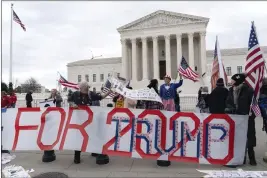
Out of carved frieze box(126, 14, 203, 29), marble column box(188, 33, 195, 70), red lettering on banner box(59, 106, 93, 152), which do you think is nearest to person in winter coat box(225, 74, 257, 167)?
red lettering on banner box(59, 106, 93, 152)

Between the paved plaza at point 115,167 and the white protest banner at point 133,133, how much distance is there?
21 centimetres

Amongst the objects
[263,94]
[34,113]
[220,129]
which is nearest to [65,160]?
[34,113]

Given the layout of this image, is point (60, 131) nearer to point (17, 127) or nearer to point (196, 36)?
point (17, 127)

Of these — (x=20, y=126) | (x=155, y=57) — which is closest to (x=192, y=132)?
(x=20, y=126)

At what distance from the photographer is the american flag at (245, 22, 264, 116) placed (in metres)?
5.40

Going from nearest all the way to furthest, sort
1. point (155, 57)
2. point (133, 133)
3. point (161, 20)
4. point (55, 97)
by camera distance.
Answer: point (133, 133)
point (55, 97)
point (161, 20)
point (155, 57)

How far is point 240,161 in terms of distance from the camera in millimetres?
5367

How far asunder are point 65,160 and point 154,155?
85.6 inches

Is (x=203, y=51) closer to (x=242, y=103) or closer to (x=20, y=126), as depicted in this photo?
(x=242, y=103)

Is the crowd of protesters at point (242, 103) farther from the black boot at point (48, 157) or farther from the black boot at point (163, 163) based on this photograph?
the black boot at point (48, 157)

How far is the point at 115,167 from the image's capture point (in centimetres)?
545

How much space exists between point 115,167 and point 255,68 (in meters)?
3.70

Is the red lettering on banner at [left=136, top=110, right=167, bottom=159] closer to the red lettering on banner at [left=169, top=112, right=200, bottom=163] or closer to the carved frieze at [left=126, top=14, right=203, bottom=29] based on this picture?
the red lettering on banner at [left=169, top=112, right=200, bottom=163]

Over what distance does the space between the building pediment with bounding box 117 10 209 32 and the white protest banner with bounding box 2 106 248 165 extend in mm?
52691
